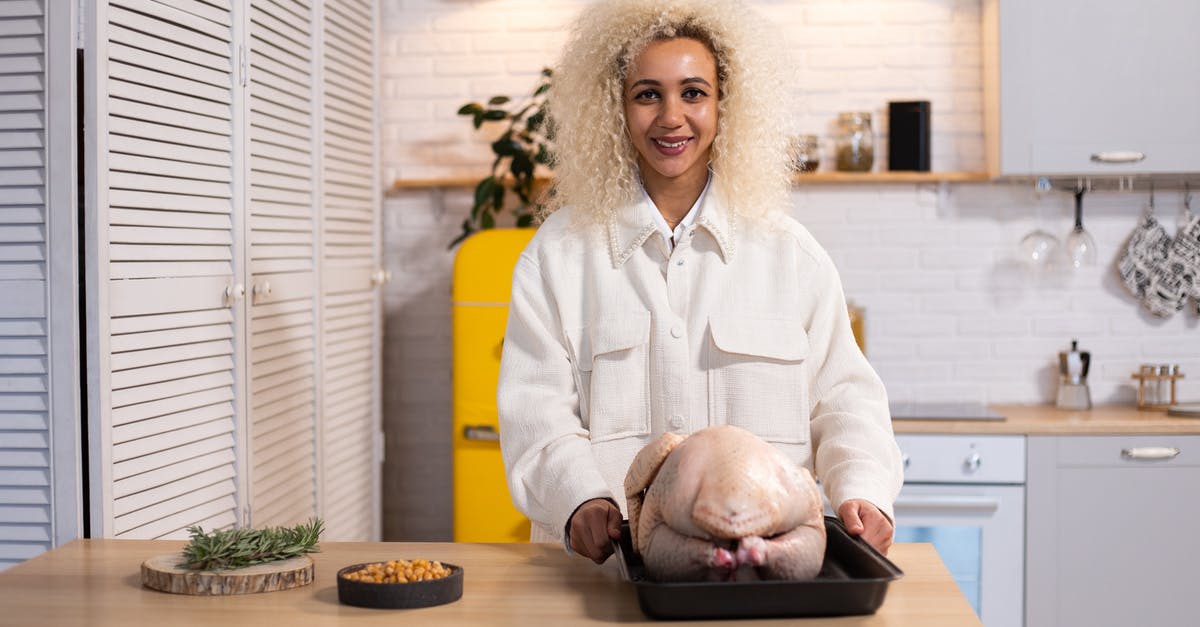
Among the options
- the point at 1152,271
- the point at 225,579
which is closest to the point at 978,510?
the point at 1152,271

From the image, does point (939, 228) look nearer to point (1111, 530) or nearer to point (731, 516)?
point (1111, 530)

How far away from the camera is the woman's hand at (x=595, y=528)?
1.65m

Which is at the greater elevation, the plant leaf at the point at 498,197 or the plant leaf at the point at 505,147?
the plant leaf at the point at 505,147

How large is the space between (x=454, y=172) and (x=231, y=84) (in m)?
1.45

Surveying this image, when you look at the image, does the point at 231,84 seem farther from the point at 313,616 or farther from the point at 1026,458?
the point at 1026,458

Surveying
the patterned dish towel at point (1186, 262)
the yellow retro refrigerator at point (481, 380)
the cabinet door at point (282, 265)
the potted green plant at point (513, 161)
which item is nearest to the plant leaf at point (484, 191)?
the potted green plant at point (513, 161)

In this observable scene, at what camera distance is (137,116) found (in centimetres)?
246

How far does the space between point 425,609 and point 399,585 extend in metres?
0.04

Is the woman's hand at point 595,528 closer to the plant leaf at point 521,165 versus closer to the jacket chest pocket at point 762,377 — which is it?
the jacket chest pocket at point 762,377

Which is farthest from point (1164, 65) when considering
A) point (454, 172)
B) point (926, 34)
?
point (454, 172)

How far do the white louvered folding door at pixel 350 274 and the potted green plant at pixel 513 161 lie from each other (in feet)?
1.10

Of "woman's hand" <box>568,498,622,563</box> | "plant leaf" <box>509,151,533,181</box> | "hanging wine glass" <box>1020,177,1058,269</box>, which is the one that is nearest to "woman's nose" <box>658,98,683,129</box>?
"woman's hand" <box>568,498,622,563</box>

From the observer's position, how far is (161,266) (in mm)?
2600

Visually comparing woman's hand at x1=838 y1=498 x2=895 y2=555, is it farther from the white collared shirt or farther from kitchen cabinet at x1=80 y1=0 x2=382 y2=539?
kitchen cabinet at x1=80 y1=0 x2=382 y2=539
